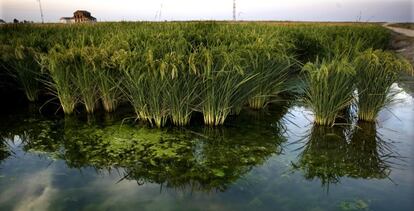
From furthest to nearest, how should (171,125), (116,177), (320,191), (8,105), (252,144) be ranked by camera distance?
1. (8,105)
2. (171,125)
3. (252,144)
4. (116,177)
5. (320,191)

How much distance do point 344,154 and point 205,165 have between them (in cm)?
185

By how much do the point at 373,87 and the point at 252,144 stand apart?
87.4 inches

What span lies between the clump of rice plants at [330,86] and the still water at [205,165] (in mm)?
298

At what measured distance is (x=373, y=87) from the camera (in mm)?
5996

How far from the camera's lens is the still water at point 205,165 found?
12.6 feet

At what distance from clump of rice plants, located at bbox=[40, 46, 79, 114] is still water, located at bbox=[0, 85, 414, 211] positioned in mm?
335

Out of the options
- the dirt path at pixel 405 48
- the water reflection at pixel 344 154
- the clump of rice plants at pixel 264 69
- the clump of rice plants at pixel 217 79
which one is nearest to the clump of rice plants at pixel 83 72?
the clump of rice plants at pixel 217 79

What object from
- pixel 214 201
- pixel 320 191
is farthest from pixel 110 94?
pixel 320 191

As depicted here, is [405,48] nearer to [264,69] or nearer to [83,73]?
[264,69]

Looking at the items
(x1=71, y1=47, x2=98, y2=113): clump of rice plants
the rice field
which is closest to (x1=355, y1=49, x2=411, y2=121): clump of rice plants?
the rice field

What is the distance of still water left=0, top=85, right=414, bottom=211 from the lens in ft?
12.6

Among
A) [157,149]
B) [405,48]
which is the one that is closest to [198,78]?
[157,149]

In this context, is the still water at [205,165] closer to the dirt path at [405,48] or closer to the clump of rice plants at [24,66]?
the clump of rice plants at [24,66]

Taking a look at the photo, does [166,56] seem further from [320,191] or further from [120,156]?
[320,191]
